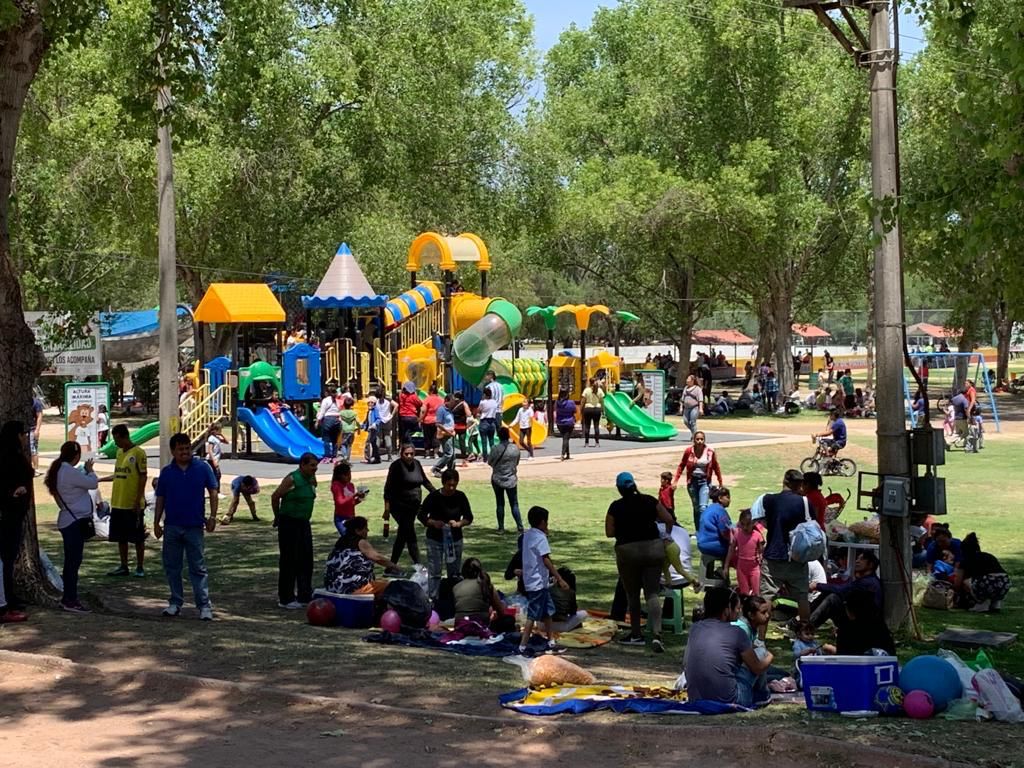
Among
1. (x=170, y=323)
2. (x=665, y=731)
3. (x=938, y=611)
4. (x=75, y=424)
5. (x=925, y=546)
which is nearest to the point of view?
(x=665, y=731)

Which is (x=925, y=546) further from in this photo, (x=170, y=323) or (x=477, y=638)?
(x=170, y=323)

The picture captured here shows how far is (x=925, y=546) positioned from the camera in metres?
15.0

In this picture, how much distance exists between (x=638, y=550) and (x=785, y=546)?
4.92ft

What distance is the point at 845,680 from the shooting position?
8.70 m

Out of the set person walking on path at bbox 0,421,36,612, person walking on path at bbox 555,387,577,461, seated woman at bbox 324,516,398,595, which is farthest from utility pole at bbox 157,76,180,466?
person walking on path at bbox 555,387,577,461

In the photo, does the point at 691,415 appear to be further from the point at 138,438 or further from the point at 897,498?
the point at 897,498

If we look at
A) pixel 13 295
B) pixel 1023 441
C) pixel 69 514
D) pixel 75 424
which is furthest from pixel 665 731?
pixel 1023 441

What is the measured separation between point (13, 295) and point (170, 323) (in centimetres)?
653

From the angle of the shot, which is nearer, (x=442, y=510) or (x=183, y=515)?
(x=183, y=515)

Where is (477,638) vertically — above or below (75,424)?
below

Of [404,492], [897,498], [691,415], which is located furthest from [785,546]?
[691,415]

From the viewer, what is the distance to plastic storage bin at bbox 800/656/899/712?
866 cm

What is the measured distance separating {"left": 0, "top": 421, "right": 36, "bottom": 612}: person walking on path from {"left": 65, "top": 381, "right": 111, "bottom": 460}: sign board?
1306 cm

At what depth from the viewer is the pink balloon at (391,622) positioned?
39.7 feet
